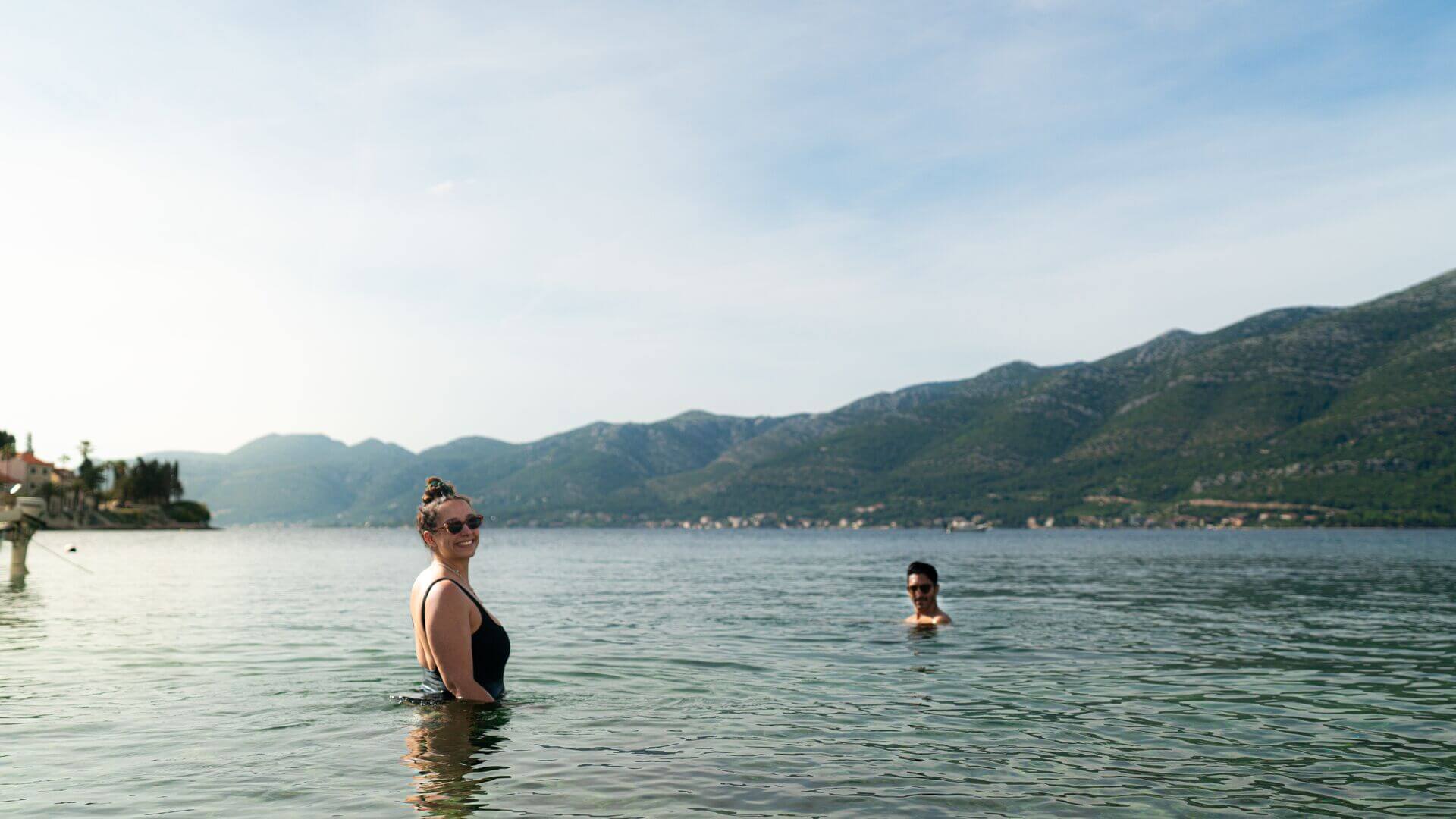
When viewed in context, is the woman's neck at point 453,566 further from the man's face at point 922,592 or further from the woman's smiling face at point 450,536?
the man's face at point 922,592

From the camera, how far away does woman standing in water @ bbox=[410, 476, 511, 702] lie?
10164 millimetres

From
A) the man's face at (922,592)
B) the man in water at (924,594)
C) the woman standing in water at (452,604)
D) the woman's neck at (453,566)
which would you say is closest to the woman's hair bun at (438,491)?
the woman standing in water at (452,604)

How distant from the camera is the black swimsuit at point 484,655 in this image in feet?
34.5

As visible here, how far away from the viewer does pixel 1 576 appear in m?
47.4

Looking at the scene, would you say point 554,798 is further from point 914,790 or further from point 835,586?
point 835,586

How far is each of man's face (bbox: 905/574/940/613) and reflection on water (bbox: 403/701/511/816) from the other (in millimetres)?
13405

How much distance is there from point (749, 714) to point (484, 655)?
3.95 m

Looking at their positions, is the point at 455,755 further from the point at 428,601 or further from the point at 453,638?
the point at 428,601

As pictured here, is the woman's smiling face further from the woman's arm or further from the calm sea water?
the calm sea water

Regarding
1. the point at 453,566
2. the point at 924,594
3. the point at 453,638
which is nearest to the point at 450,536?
the point at 453,566

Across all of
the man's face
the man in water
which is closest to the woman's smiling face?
the man in water

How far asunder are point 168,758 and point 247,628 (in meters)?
16.4

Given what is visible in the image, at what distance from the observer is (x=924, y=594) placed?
2367cm

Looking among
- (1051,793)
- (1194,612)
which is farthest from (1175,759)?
(1194,612)
